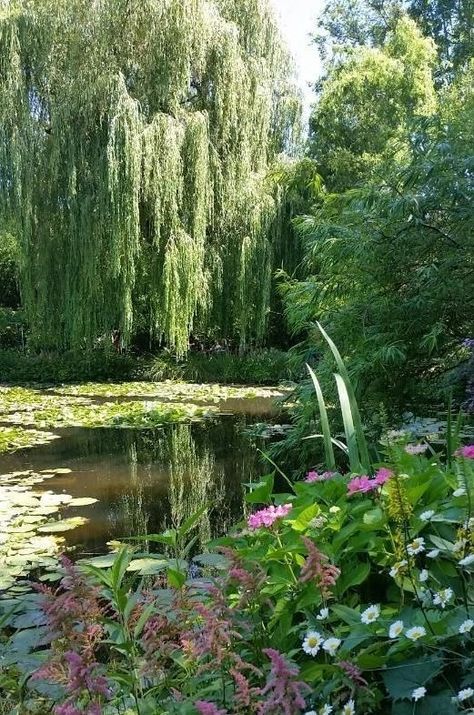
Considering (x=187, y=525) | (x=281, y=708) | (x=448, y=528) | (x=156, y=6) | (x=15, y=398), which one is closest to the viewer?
(x=281, y=708)

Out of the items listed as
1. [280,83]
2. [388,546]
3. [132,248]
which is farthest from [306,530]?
[280,83]

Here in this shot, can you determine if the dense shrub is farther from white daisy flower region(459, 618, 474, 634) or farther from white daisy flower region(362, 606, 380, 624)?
white daisy flower region(459, 618, 474, 634)

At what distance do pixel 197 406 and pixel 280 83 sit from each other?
23.6 feet

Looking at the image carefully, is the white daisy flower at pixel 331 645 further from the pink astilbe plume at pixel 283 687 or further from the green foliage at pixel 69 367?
the green foliage at pixel 69 367

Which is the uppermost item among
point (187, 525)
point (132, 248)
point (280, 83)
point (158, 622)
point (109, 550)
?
point (280, 83)

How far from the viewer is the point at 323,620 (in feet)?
3.88

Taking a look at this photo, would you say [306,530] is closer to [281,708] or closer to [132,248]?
[281,708]

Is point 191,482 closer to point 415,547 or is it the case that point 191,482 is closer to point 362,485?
point 362,485

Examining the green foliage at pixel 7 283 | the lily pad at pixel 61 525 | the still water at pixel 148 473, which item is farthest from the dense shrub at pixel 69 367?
the lily pad at pixel 61 525

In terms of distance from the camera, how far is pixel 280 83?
41.7 ft

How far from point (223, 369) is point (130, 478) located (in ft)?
22.5

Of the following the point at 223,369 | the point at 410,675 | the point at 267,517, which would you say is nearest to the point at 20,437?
the point at 267,517

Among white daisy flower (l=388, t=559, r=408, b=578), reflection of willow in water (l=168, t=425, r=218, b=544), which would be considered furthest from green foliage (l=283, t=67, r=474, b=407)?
white daisy flower (l=388, t=559, r=408, b=578)

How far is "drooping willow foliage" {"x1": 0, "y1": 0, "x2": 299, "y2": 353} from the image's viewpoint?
10.1 metres
